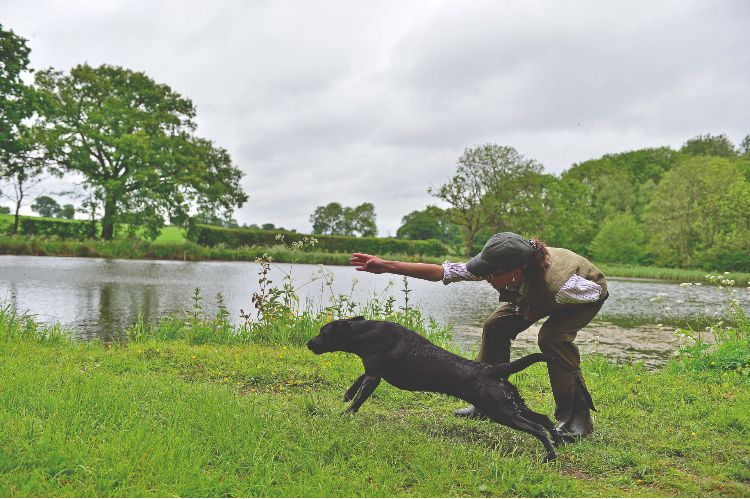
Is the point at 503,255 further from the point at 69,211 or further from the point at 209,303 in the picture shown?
the point at 69,211

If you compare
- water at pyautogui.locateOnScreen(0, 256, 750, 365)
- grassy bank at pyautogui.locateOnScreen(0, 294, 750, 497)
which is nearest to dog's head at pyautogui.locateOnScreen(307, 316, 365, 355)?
grassy bank at pyautogui.locateOnScreen(0, 294, 750, 497)

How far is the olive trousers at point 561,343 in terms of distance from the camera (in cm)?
455

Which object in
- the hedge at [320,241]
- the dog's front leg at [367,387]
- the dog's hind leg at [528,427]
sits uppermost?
the hedge at [320,241]

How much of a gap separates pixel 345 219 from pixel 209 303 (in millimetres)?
72765

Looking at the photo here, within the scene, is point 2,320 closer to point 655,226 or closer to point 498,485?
point 498,485

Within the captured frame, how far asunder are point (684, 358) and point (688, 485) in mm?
5165

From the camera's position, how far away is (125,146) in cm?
3266

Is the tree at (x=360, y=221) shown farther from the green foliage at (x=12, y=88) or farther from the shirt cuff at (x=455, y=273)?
the shirt cuff at (x=455, y=273)

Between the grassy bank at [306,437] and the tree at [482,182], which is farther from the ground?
the tree at [482,182]

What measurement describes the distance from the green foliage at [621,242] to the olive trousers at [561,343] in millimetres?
53443

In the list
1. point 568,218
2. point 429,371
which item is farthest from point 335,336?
point 568,218

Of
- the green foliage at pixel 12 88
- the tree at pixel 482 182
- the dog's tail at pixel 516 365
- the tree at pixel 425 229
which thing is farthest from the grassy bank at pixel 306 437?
the tree at pixel 425 229

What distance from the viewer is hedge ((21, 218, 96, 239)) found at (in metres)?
34.5

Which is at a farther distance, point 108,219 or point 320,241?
point 320,241
